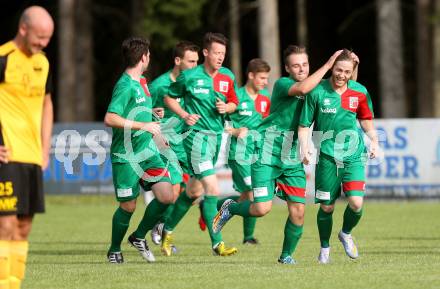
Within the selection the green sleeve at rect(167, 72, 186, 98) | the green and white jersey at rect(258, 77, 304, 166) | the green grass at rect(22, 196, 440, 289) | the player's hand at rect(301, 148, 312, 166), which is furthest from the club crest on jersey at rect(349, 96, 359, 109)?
the green sleeve at rect(167, 72, 186, 98)

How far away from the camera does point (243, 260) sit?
40.9 ft

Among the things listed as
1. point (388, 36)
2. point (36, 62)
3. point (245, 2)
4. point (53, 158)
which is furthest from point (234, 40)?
point (36, 62)

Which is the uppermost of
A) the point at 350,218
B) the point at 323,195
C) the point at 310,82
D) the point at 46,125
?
the point at 310,82

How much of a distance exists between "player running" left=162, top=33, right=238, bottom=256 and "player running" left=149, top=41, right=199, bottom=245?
2.61ft

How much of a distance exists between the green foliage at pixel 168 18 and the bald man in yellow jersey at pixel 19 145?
30011mm

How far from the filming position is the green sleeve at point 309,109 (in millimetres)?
11734

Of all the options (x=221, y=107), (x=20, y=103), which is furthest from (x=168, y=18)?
(x=20, y=103)

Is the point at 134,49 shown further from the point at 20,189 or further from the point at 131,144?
the point at 20,189

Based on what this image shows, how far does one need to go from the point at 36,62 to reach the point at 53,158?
1616cm

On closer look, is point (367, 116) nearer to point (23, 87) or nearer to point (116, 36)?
point (23, 87)

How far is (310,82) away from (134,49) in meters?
1.86

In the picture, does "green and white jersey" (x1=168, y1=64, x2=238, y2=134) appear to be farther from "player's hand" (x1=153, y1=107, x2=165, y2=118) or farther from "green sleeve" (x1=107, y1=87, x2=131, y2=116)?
"green sleeve" (x1=107, y1=87, x2=131, y2=116)

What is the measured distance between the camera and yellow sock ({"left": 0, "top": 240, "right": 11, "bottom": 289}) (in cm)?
854

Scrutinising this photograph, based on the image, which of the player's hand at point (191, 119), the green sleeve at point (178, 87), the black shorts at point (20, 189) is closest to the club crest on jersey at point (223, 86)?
the green sleeve at point (178, 87)
